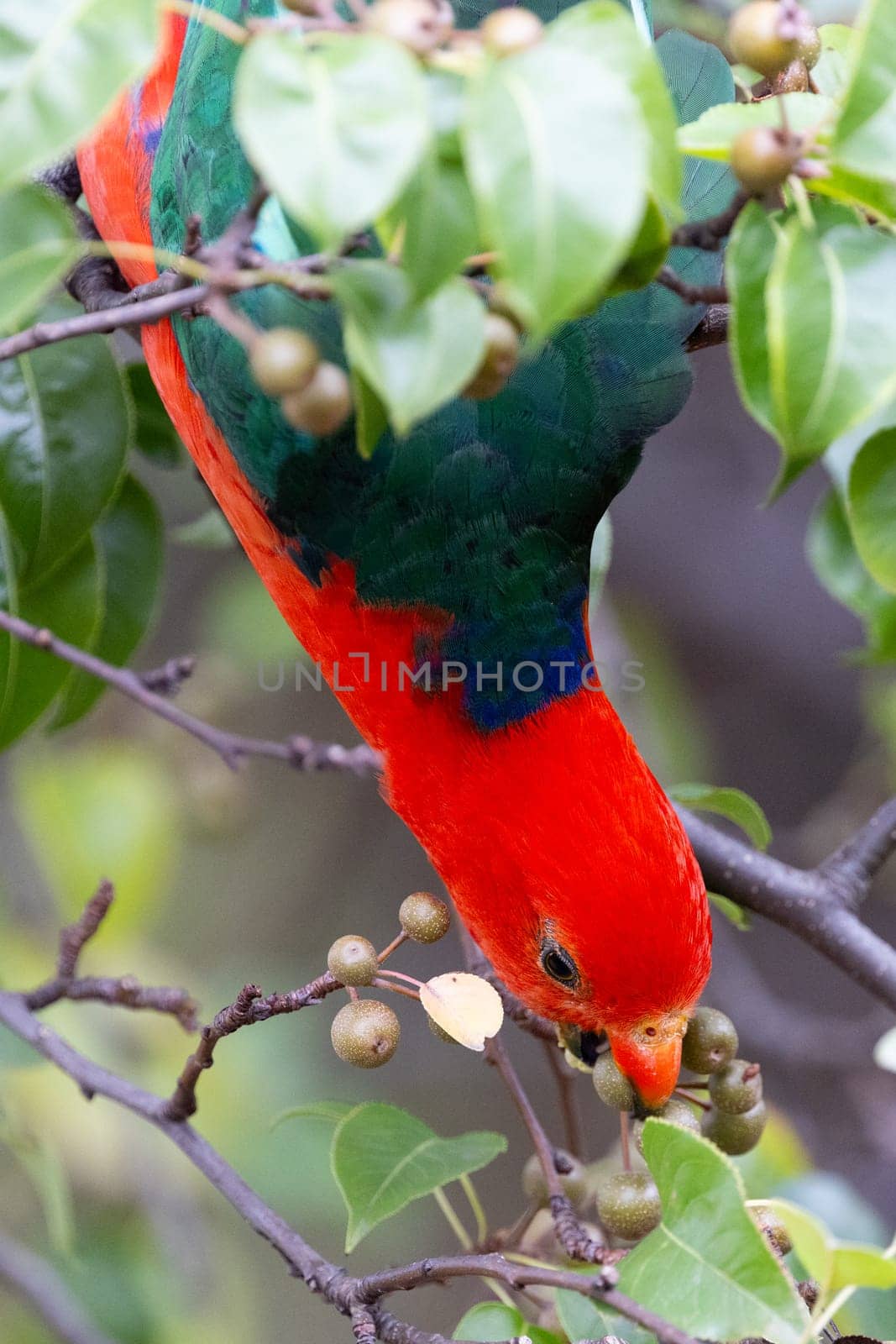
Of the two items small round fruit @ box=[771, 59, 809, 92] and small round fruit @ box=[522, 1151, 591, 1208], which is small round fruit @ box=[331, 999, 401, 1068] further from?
small round fruit @ box=[771, 59, 809, 92]

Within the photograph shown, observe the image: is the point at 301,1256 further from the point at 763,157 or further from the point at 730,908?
the point at 763,157

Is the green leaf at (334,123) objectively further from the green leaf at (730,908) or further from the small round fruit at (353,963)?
the green leaf at (730,908)

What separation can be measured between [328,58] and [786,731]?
121 inches

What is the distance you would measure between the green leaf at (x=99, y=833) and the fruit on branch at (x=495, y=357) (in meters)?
1.62

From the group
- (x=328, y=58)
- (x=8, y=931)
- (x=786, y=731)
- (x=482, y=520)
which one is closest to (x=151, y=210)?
(x=482, y=520)

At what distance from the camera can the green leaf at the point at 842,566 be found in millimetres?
1248

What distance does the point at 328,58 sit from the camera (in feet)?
1.78

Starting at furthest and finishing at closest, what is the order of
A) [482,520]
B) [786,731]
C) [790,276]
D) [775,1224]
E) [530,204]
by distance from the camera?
[786,731]
[482,520]
[775,1224]
[790,276]
[530,204]

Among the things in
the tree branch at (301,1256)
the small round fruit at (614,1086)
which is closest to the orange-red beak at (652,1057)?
the small round fruit at (614,1086)

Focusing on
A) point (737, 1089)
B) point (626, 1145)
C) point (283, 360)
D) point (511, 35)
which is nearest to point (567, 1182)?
point (626, 1145)

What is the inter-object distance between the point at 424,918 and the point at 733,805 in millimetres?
400

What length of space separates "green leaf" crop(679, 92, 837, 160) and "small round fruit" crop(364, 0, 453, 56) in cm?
16

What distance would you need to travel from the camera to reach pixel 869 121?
24.2 inches

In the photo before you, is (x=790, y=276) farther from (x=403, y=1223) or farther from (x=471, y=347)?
(x=403, y=1223)
